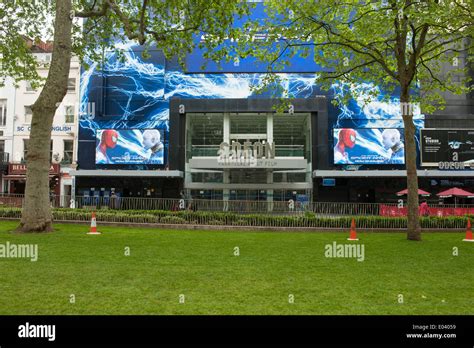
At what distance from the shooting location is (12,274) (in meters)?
7.33

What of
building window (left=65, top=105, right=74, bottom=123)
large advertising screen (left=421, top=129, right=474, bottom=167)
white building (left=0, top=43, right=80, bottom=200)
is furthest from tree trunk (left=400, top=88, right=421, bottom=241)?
building window (left=65, top=105, right=74, bottom=123)

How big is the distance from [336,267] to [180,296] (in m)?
4.31

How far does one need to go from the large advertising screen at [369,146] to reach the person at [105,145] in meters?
22.3

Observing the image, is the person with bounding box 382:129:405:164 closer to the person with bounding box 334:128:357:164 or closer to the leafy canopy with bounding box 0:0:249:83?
the person with bounding box 334:128:357:164

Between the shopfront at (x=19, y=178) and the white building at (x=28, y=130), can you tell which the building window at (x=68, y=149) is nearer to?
the white building at (x=28, y=130)

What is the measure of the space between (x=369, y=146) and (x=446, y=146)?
288 inches

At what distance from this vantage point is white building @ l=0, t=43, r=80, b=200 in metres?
40.0

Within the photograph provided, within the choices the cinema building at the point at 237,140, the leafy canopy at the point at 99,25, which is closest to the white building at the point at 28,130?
the cinema building at the point at 237,140

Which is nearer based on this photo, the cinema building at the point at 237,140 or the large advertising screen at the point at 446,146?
the large advertising screen at the point at 446,146

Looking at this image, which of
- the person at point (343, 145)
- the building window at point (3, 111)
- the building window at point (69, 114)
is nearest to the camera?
the person at point (343, 145)

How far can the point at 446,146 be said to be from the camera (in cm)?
3969

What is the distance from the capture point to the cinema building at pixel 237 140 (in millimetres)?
39719

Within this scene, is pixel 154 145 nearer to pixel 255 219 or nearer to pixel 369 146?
pixel 369 146

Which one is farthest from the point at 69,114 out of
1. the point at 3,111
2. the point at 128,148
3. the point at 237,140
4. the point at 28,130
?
the point at 237,140
